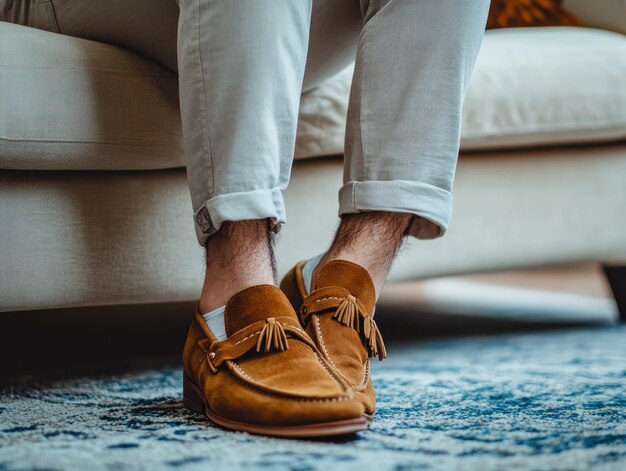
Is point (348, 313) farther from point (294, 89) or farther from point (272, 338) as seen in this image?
point (294, 89)

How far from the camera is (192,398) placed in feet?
2.00

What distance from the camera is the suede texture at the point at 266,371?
501 millimetres

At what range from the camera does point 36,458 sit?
0.46 metres

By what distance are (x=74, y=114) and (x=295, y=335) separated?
328 millimetres

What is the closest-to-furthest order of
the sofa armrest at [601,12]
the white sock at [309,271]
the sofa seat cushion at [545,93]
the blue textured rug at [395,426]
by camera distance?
1. the blue textured rug at [395,426]
2. the white sock at [309,271]
3. the sofa seat cushion at [545,93]
4. the sofa armrest at [601,12]

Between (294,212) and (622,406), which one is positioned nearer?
(622,406)

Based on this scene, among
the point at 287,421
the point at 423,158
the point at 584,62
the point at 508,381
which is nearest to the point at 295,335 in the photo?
the point at 287,421

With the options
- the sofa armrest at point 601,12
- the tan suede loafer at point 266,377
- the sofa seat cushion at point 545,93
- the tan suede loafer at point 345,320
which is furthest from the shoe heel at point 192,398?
the sofa armrest at point 601,12

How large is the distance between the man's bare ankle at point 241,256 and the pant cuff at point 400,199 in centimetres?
9

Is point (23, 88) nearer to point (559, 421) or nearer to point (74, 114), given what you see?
point (74, 114)

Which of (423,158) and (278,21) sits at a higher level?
(278,21)

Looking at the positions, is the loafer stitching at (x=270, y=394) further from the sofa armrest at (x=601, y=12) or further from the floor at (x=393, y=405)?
the sofa armrest at (x=601, y=12)

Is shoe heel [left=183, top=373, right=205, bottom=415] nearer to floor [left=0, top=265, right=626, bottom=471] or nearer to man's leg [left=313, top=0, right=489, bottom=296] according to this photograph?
floor [left=0, top=265, right=626, bottom=471]

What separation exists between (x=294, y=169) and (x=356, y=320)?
0.35 meters
